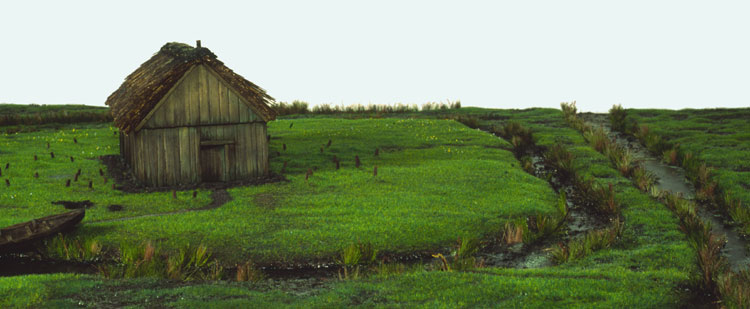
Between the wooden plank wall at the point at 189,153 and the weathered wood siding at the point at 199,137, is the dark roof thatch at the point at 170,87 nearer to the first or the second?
the weathered wood siding at the point at 199,137

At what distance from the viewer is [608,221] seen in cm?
2327

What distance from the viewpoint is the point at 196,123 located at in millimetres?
26812

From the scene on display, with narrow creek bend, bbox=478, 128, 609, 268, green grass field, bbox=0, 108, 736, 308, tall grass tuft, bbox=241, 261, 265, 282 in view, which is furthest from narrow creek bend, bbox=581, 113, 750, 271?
tall grass tuft, bbox=241, 261, 265, 282

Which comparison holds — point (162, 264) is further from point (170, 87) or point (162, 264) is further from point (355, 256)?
point (170, 87)

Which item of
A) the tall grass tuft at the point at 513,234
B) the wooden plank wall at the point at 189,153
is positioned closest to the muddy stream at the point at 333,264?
the tall grass tuft at the point at 513,234

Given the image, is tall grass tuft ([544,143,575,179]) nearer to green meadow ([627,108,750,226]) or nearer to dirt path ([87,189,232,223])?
green meadow ([627,108,750,226])

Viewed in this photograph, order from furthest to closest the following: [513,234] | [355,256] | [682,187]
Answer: [682,187]
[513,234]
[355,256]

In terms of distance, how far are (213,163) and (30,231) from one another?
904cm

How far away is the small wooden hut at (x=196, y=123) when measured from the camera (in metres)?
26.3

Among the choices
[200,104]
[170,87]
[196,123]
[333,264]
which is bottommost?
[333,264]

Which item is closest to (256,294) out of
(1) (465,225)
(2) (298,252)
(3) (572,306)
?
(2) (298,252)

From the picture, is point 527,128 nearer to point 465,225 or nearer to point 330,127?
point 330,127

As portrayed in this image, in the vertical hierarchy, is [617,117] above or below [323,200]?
above

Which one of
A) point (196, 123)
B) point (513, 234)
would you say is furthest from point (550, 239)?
point (196, 123)
